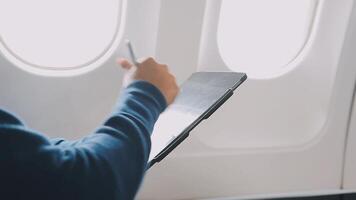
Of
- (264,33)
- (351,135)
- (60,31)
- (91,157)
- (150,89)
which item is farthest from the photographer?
(351,135)

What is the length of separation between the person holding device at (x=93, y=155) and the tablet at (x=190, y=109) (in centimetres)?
9

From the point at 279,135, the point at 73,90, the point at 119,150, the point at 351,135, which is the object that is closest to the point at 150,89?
the point at 119,150

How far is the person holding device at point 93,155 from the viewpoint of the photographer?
0.53m

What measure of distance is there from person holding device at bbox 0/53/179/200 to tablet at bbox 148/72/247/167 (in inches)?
3.4

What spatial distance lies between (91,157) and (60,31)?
0.83 meters

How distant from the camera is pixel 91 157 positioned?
0.58 m

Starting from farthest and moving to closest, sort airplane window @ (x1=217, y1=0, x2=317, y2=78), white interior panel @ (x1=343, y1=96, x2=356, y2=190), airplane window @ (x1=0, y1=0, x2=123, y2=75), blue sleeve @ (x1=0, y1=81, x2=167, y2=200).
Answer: white interior panel @ (x1=343, y1=96, x2=356, y2=190)
airplane window @ (x1=217, y1=0, x2=317, y2=78)
airplane window @ (x1=0, y1=0, x2=123, y2=75)
blue sleeve @ (x1=0, y1=81, x2=167, y2=200)

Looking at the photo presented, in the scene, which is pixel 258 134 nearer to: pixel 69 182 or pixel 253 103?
pixel 253 103

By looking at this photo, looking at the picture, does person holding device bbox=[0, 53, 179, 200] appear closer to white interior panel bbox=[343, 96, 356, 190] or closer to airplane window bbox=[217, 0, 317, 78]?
airplane window bbox=[217, 0, 317, 78]

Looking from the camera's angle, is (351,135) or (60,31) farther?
(351,135)

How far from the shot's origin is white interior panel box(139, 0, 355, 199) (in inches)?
60.2

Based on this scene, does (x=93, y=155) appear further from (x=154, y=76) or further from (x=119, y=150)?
(x=154, y=76)

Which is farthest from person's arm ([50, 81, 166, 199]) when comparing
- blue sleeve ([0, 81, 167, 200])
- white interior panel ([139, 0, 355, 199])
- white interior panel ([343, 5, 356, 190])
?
white interior panel ([343, 5, 356, 190])

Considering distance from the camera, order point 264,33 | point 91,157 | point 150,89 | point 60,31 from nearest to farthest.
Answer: point 91,157 → point 150,89 → point 60,31 → point 264,33
